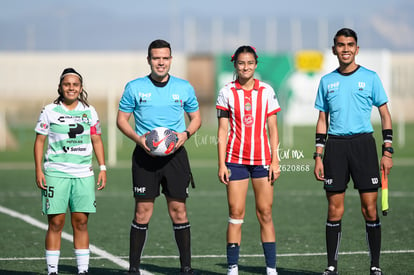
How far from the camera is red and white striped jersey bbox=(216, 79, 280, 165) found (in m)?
7.38

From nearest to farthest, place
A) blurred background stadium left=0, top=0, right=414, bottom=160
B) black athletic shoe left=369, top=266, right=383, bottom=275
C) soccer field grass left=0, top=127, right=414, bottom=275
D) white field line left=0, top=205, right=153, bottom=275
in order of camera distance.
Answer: black athletic shoe left=369, top=266, right=383, bottom=275 < soccer field grass left=0, top=127, right=414, bottom=275 < white field line left=0, top=205, right=153, bottom=275 < blurred background stadium left=0, top=0, right=414, bottom=160

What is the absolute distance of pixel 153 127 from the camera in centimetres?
752

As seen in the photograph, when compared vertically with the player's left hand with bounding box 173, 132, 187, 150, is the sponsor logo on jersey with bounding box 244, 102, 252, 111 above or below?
above

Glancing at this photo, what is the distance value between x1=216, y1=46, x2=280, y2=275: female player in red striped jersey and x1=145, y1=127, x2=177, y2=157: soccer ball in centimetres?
44

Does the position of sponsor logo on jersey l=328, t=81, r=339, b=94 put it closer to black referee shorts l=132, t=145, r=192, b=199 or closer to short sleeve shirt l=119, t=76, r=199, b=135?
short sleeve shirt l=119, t=76, r=199, b=135

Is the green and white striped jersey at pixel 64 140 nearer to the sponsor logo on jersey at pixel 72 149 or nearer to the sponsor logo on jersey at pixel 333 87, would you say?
the sponsor logo on jersey at pixel 72 149

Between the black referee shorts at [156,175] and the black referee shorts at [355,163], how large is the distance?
1.36 m

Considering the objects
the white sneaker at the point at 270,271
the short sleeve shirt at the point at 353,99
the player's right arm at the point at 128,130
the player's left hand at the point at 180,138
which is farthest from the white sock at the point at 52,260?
the short sleeve shirt at the point at 353,99

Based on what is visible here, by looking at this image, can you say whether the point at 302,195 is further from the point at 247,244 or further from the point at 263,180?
the point at 263,180

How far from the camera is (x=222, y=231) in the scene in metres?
10.8

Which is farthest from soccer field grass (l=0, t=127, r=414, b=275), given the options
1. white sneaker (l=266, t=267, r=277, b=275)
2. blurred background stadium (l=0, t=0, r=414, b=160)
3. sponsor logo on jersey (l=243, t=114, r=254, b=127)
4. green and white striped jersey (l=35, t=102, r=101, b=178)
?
blurred background stadium (l=0, t=0, r=414, b=160)

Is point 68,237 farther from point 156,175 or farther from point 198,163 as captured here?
point 198,163

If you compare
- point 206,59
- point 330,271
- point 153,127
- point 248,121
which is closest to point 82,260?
point 153,127

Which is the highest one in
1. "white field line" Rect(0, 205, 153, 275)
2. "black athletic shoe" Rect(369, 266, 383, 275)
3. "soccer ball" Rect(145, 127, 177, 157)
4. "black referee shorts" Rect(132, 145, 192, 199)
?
"soccer ball" Rect(145, 127, 177, 157)
